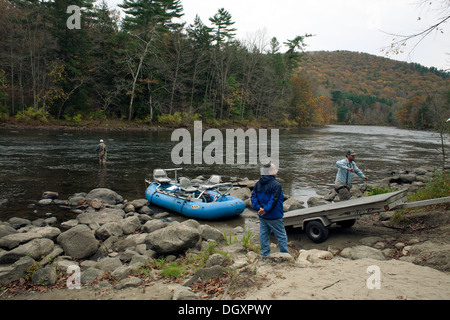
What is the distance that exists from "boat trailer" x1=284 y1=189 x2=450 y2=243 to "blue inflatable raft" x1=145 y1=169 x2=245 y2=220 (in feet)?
8.78

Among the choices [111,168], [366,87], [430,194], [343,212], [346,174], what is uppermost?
[366,87]

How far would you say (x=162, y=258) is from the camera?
606cm

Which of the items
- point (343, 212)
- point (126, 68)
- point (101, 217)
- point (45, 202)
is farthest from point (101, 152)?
point (126, 68)

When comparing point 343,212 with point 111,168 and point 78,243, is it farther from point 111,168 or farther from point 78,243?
point 111,168

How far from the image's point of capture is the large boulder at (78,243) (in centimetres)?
632

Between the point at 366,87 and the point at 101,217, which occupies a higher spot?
the point at 366,87

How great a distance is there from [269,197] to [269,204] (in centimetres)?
14

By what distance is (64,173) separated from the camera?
14.9 metres

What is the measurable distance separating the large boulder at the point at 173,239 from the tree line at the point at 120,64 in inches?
1296

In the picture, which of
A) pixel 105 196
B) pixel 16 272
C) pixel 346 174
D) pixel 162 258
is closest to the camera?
pixel 16 272

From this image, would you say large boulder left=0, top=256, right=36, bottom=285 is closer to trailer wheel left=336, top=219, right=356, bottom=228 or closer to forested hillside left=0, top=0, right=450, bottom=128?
trailer wheel left=336, top=219, right=356, bottom=228

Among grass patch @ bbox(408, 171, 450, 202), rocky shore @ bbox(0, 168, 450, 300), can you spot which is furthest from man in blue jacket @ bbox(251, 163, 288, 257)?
grass patch @ bbox(408, 171, 450, 202)
